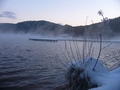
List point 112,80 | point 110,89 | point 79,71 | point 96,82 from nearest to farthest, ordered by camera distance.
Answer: point 110,89 → point 112,80 → point 96,82 → point 79,71

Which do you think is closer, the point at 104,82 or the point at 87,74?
the point at 104,82

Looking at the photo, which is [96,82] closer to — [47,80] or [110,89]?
[110,89]

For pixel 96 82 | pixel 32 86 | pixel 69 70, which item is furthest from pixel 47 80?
pixel 96 82

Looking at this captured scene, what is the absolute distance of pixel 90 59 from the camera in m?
5.72

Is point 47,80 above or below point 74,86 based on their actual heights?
below

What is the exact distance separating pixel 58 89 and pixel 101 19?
15.3ft

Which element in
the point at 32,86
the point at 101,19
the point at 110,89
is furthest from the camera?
the point at 32,86

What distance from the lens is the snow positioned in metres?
4.15

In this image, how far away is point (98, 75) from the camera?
16.5ft

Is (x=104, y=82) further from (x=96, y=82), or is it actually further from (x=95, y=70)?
(x=95, y=70)

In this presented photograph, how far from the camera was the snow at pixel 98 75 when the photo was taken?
415 cm

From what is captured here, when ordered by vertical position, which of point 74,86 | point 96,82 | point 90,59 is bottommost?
point 74,86

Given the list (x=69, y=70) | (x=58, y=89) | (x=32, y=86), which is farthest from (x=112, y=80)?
(x=32, y=86)

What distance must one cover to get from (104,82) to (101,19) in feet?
6.72
